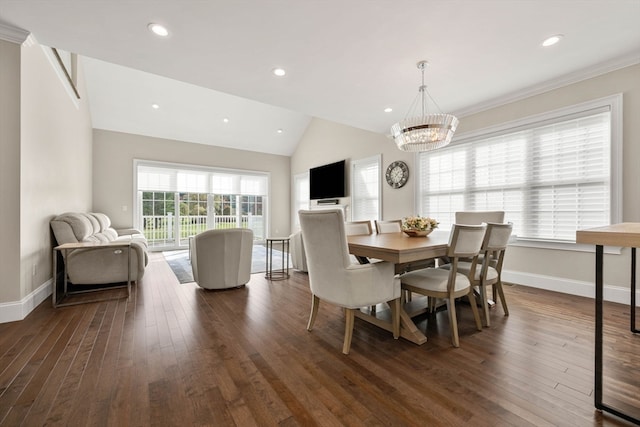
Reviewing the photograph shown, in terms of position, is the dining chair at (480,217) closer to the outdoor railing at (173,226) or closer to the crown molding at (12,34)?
the crown molding at (12,34)

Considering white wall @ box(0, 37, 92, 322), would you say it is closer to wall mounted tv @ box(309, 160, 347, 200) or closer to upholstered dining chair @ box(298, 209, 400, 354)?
upholstered dining chair @ box(298, 209, 400, 354)

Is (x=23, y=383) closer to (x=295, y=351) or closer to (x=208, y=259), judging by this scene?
(x=295, y=351)

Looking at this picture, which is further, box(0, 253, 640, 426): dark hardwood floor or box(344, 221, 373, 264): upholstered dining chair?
box(344, 221, 373, 264): upholstered dining chair

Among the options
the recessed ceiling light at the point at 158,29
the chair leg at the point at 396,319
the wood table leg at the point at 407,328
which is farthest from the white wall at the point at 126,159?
the chair leg at the point at 396,319

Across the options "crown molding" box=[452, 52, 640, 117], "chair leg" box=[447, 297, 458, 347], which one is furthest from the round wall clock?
"chair leg" box=[447, 297, 458, 347]

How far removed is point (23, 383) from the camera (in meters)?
1.53

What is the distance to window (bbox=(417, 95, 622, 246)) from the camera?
296cm

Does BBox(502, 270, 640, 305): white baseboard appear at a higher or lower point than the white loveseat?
lower

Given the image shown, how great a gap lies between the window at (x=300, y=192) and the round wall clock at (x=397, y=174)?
324 cm

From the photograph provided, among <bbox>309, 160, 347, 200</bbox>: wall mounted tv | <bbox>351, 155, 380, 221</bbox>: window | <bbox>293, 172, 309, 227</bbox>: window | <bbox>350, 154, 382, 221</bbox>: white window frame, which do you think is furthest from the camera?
<bbox>293, 172, 309, 227</bbox>: window

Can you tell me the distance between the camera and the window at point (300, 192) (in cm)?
811

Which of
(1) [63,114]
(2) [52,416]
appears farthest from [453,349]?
(1) [63,114]

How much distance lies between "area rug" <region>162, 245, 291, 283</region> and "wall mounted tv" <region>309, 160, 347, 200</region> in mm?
2066

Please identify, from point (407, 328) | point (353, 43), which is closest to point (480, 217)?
point (407, 328)
